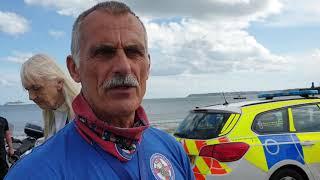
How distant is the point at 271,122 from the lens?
6648 millimetres

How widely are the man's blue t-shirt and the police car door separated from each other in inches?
203

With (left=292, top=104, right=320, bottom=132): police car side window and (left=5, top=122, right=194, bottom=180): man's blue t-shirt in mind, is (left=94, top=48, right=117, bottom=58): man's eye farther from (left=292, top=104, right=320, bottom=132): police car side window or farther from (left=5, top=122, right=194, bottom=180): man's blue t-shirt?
(left=292, top=104, right=320, bottom=132): police car side window

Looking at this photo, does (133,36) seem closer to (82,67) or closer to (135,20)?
(135,20)

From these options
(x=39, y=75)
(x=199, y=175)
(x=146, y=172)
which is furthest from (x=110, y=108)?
(x=199, y=175)

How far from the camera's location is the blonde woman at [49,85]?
3.14 m

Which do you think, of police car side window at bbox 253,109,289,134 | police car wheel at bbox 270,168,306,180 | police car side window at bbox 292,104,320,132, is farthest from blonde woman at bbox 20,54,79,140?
police car side window at bbox 292,104,320,132

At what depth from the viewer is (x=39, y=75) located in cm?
314

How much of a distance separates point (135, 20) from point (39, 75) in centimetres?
153

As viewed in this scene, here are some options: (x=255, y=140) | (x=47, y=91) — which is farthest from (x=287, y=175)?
(x=47, y=91)

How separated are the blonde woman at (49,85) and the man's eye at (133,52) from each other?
1.47 meters

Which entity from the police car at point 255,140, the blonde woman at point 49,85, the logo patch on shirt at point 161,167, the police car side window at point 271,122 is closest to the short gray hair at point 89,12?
the logo patch on shirt at point 161,167

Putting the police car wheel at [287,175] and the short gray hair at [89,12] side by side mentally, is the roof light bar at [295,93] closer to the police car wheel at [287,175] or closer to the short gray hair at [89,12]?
the police car wheel at [287,175]

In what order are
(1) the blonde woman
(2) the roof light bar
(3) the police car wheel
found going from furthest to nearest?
(2) the roof light bar
(3) the police car wheel
(1) the blonde woman

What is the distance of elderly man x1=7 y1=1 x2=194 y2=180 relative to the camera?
157cm
